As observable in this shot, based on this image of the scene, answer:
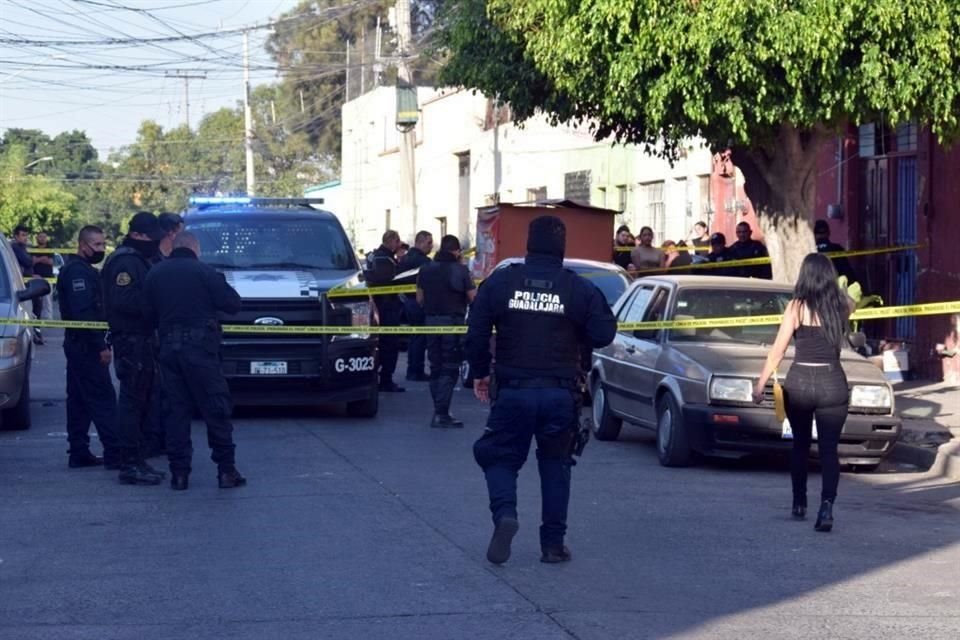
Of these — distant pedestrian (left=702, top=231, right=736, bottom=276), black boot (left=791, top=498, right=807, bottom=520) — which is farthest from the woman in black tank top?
distant pedestrian (left=702, top=231, right=736, bottom=276)

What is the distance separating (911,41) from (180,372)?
23.4 feet

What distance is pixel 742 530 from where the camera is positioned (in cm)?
955

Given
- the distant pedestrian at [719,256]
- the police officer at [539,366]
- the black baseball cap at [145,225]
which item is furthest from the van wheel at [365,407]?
the police officer at [539,366]

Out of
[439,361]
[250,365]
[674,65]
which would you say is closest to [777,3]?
[674,65]

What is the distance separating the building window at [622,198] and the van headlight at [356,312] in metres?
17.9

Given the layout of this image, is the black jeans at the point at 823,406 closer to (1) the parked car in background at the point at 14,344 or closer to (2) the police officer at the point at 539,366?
(2) the police officer at the point at 539,366

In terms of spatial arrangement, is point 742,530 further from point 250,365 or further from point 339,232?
point 339,232

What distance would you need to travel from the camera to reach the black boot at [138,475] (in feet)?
36.7

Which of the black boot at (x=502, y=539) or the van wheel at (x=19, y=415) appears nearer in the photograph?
the black boot at (x=502, y=539)

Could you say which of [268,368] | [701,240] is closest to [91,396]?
[268,368]

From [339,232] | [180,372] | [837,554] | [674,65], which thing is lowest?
[837,554]

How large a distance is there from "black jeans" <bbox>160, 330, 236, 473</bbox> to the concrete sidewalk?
5627mm

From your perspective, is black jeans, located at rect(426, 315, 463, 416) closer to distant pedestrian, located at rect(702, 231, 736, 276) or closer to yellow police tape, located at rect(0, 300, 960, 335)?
yellow police tape, located at rect(0, 300, 960, 335)

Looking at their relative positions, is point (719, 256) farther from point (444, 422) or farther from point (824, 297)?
point (824, 297)
